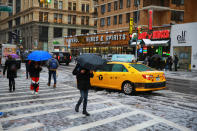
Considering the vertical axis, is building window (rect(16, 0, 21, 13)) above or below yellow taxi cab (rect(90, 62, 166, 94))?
above

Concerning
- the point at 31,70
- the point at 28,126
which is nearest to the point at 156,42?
the point at 31,70

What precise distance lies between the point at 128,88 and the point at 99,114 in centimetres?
384

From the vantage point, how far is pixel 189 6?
42.2 meters

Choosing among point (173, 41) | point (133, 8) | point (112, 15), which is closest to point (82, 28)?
point (112, 15)

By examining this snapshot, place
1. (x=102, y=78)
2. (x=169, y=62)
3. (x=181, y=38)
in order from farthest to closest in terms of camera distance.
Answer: (x=181, y=38) → (x=169, y=62) → (x=102, y=78)

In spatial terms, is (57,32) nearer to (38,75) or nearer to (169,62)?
(169,62)

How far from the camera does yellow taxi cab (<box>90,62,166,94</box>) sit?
1063 cm

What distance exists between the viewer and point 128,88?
11055mm

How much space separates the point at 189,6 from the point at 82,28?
37.0 m

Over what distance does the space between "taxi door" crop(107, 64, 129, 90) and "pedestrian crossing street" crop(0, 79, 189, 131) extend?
1826mm

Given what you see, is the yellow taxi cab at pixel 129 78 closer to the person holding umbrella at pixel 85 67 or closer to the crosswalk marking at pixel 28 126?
the person holding umbrella at pixel 85 67

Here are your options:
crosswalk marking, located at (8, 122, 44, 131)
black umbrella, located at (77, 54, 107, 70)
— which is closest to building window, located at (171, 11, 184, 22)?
black umbrella, located at (77, 54, 107, 70)

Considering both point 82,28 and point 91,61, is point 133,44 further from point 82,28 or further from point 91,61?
point 82,28

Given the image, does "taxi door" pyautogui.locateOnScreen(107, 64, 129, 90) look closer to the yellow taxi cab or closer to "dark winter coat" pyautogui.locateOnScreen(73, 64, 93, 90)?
the yellow taxi cab
